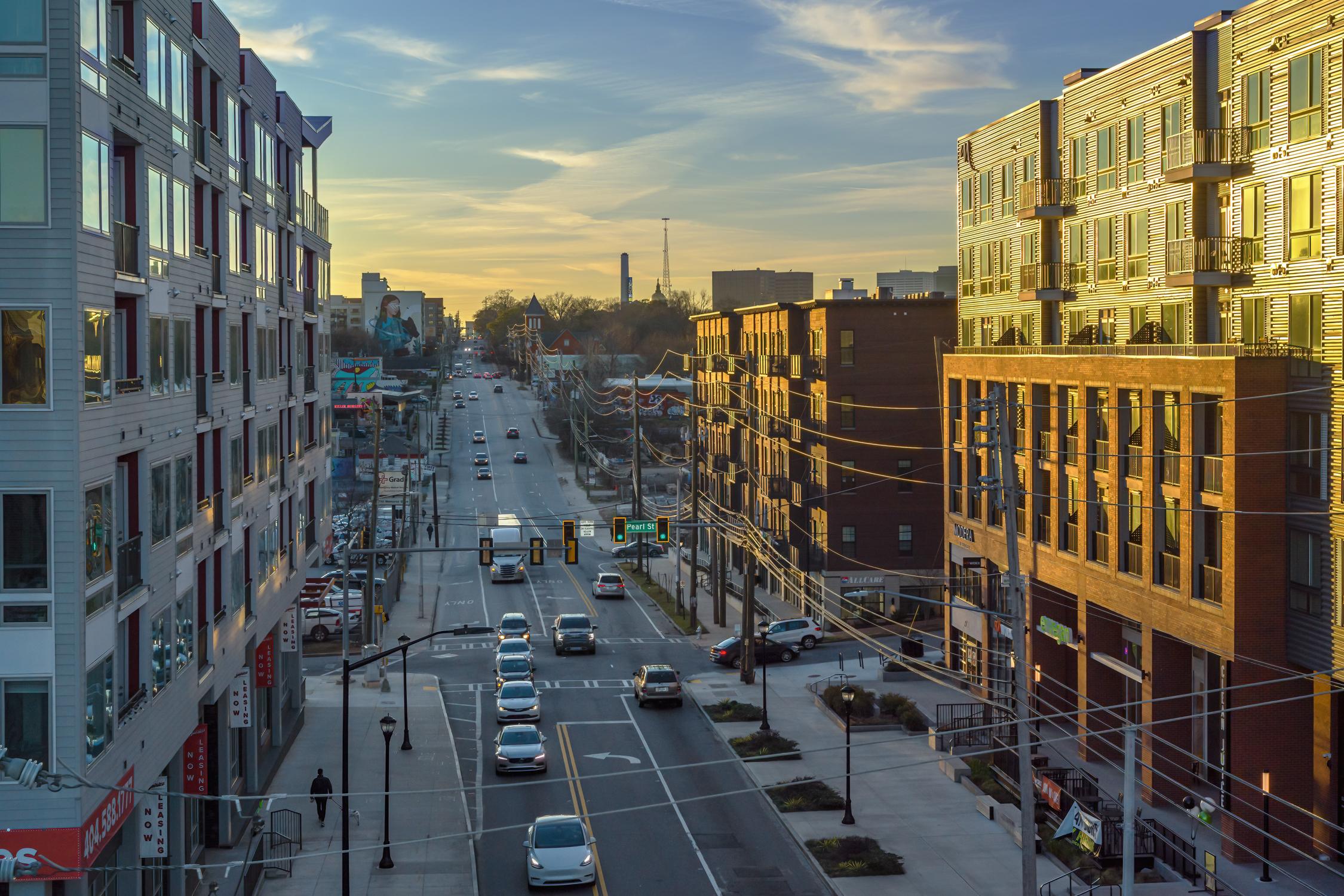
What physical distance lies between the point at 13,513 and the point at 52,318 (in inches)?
111

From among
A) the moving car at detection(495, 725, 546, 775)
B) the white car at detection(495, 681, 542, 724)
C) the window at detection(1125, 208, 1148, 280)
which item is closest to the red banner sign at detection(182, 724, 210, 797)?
the moving car at detection(495, 725, 546, 775)

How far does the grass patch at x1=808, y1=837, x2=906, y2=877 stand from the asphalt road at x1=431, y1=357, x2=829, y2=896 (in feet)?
1.57

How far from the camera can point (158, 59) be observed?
77.8 feet

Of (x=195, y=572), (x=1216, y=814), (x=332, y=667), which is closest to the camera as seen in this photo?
(x=195, y=572)

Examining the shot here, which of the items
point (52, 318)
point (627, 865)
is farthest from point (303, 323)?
point (52, 318)

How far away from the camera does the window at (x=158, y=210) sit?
22.9 m

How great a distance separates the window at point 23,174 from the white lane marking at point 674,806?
18.5 meters

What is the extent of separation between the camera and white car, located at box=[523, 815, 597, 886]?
89.7ft

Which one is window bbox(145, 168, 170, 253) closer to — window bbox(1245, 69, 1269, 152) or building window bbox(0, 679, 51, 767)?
building window bbox(0, 679, 51, 767)

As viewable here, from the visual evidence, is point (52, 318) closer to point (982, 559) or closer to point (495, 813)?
point (495, 813)

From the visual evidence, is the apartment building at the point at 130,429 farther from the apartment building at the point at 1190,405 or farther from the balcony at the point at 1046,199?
the balcony at the point at 1046,199

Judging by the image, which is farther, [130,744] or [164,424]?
[164,424]

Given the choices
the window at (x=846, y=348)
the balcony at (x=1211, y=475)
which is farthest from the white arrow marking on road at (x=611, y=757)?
the window at (x=846, y=348)

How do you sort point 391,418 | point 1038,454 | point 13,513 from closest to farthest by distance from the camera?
point 13,513
point 1038,454
point 391,418
